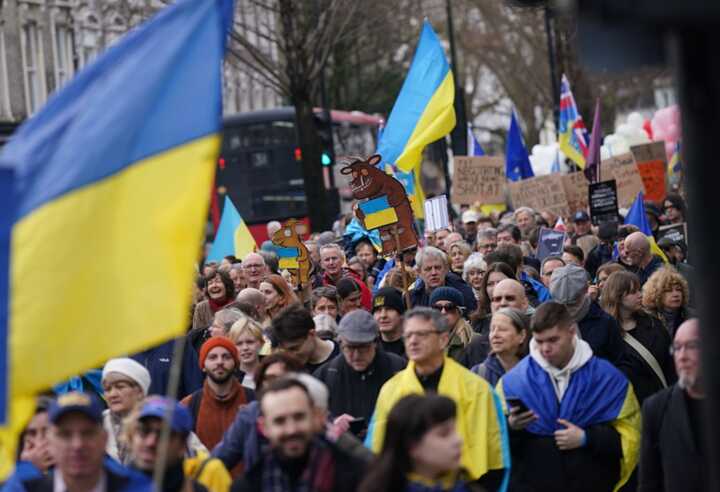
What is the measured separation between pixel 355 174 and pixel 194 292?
5.32 feet

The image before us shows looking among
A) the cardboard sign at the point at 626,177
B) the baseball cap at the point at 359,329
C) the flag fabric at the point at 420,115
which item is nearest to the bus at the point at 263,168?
the cardboard sign at the point at 626,177

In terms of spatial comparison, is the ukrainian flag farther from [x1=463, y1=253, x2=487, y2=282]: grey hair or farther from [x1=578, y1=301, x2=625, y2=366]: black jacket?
[x1=578, y1=301, x2=625, y2=366]: black jacket

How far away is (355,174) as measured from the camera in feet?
44.9

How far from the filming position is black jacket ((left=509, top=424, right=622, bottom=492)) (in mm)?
8586

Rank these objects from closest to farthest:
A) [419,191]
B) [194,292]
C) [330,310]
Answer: [330,310] → [194,292] → [419,191]

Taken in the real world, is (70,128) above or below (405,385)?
above

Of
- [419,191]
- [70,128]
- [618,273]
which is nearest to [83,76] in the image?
[70,128]

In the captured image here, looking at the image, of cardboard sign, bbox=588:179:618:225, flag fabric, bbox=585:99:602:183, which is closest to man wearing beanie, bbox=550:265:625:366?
cardboard sign, bbox=588:179:618:225

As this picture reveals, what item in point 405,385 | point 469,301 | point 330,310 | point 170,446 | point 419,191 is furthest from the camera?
point 419,191

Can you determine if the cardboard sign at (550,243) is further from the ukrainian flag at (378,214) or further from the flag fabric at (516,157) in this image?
the flag fabric at (516,157)

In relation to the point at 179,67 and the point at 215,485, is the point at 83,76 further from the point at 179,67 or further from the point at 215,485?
the point at 215,485

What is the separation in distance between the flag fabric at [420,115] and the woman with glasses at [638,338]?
5.65 m

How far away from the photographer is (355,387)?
29.6 feet

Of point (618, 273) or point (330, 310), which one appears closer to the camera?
point (618, 273)
